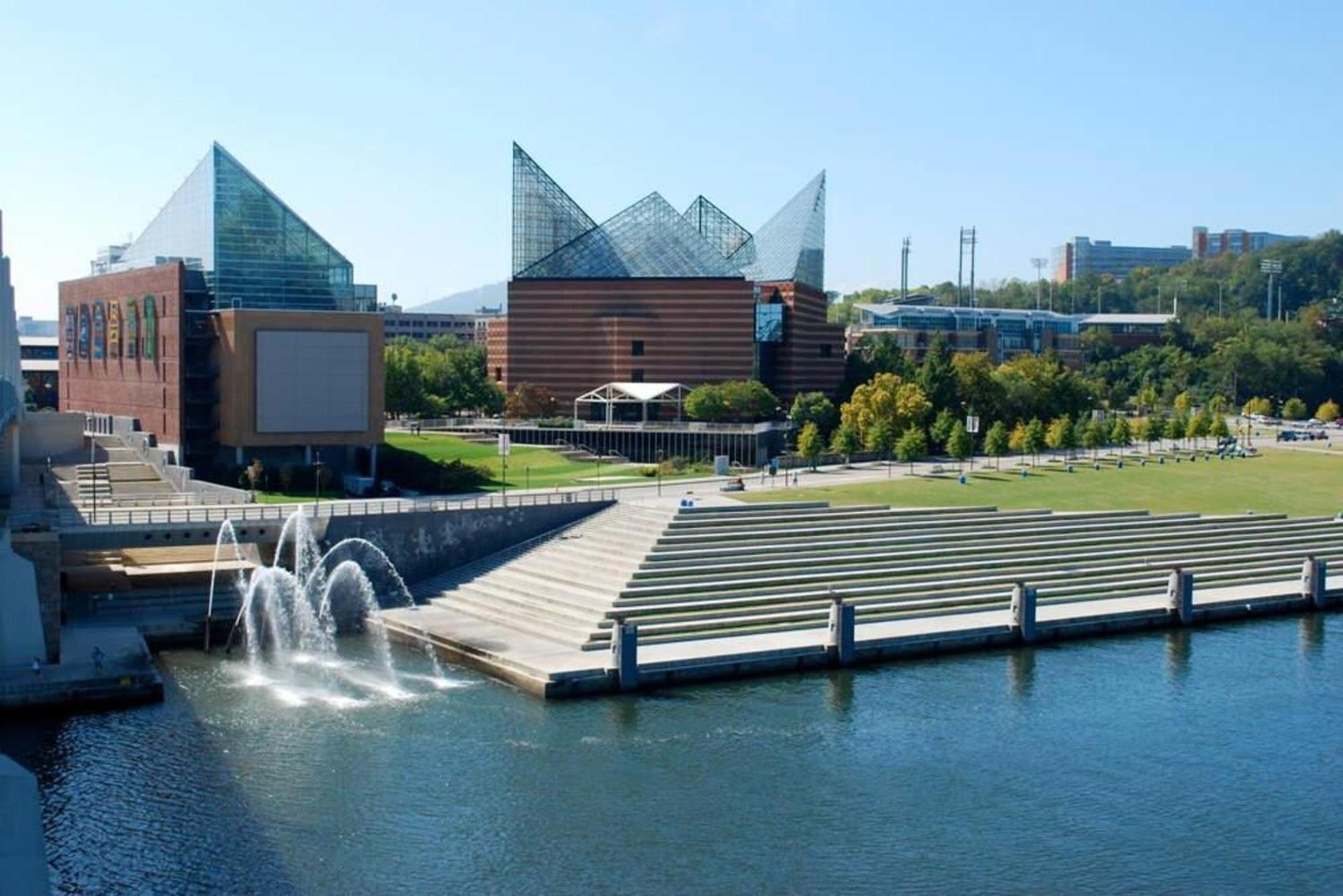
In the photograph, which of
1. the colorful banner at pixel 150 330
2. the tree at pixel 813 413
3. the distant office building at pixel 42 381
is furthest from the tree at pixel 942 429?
the distant office building at pixel 42 381

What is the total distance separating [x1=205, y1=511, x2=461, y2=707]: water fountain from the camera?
49.7 meters

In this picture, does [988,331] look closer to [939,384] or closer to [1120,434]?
[1120,434]

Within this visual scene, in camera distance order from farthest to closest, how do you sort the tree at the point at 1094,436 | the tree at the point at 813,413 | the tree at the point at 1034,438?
the tree at the point at 1094,436 < the tree at the point at 813,413 < the tree at the point at 1034,438

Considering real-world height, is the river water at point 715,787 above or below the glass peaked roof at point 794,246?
below

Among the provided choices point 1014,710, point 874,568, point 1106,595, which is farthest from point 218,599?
point 1106,595

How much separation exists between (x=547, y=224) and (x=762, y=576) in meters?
63.1

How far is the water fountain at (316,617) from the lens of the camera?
4969 cm

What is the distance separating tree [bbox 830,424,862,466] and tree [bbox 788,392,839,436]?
9.92 metres

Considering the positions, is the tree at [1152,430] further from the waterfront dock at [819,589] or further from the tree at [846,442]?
the waterfront dock at [819,589]

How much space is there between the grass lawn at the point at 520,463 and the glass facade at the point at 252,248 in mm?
12626

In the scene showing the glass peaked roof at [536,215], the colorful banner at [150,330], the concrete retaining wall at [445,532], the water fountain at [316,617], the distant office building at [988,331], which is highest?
the glass peaked roof at [536,215]

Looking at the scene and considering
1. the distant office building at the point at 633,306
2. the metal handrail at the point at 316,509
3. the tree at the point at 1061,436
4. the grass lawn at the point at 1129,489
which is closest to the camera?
the metal handrail at the point at 316,509

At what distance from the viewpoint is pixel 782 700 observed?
4859cm

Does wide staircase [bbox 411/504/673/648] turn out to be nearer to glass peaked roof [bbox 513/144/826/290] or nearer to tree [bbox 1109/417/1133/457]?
glass peaked roof [bbox 513/144/826/290]
